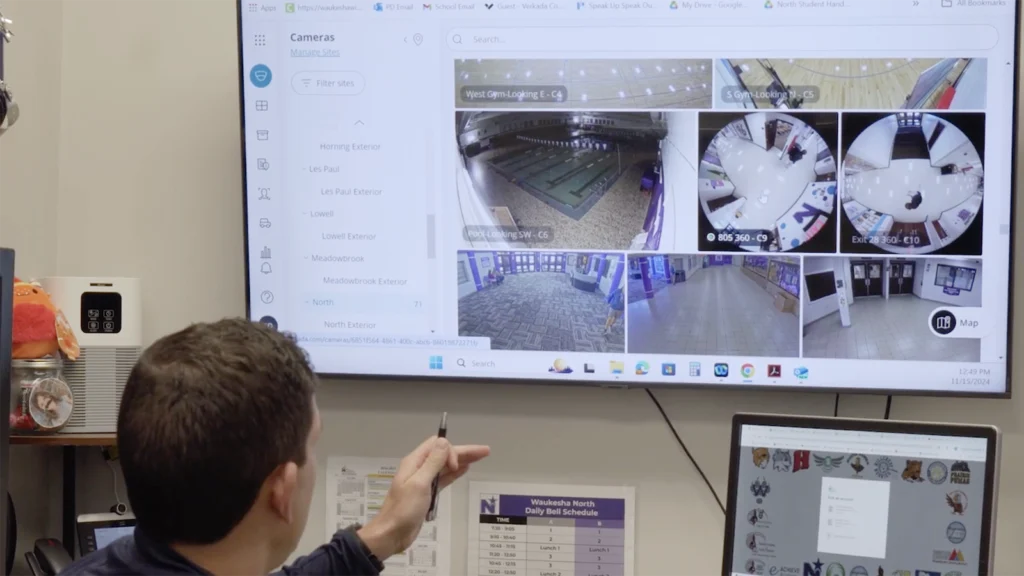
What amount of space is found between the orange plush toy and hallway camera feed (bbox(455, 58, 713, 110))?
2.66ft

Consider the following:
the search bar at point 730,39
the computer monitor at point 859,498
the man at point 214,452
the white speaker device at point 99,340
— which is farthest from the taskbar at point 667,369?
the man at point 214,452

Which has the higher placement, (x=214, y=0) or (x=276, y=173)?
(x=214, y=0)

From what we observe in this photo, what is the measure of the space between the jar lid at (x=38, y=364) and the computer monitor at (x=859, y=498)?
119cm

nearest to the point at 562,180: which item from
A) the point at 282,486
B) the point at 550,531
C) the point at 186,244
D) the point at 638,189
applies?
the point at 638,189

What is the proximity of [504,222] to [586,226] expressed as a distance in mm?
153

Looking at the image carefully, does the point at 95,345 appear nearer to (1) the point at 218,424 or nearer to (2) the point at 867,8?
(1) the point at 218,424

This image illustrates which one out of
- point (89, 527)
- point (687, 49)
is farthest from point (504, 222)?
point (89, 527)

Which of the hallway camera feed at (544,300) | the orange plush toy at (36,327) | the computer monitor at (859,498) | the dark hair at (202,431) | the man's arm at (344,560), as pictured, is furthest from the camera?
the hallway camera feed at (544,300)

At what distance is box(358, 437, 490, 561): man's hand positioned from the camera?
49.9 inches

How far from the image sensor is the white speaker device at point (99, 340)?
1.66 m

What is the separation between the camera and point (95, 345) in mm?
1678

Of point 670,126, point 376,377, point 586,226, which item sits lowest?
point 376,377

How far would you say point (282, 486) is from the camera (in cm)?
99

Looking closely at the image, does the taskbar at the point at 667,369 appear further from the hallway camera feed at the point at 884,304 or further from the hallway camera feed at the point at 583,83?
the hallway camera feed at the point at 583,83
